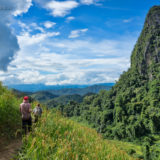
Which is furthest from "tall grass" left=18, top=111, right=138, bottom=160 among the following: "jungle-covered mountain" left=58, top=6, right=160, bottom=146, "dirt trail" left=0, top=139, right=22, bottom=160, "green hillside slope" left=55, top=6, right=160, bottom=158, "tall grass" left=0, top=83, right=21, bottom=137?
"green hillside slope" left=55, top=6, right=160, bottom=158

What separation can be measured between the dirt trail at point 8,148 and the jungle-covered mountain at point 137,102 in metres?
25.8

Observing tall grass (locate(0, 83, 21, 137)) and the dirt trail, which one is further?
tall grass (locate(0, 83, 21, 137))

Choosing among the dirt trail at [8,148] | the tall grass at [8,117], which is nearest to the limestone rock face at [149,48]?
the tall grass at [8,117]

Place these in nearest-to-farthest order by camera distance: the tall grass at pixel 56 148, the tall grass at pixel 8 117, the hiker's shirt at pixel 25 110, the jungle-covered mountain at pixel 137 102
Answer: the tall grass at pixel 56 148 → the hiker's shirt at pixel 25 110 → the tall grass at pixel 8 117 → the jungle-covered mountain at pixel 137 102

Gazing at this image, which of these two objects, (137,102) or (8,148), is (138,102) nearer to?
(137,102)

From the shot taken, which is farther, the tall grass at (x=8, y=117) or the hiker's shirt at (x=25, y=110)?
the tall grass at (x=8, y=117)

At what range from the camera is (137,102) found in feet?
182

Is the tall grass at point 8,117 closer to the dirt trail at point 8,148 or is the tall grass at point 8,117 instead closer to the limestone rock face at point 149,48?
the dirt trail at point 8,148

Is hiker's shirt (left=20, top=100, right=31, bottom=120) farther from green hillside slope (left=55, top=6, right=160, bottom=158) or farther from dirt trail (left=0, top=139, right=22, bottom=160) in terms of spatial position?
green hillside slope (left=55, top=6, right=160, bottom=158)

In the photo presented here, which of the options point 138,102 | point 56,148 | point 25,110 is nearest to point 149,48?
point 138,102

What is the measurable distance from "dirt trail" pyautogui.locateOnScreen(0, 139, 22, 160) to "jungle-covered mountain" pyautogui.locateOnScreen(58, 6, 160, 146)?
25770 millimetres

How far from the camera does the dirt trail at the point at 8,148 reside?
514 cm

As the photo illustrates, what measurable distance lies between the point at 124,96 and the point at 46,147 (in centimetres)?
5857

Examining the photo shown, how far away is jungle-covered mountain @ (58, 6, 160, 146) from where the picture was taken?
49.4 meters
